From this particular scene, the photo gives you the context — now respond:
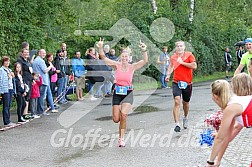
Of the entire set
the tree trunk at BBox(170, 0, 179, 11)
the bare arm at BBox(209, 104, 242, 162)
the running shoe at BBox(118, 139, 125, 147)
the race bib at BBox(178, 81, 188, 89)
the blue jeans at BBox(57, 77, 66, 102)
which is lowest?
the running shoe at BBox(118, 139, 125, 147)

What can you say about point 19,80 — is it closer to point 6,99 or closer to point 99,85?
point 6,99

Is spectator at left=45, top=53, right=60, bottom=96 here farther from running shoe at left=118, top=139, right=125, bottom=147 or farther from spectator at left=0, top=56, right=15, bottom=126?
running shoe at left=118, top=139, right=125, bottom=147

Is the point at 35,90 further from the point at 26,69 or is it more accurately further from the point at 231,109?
the point at 231,109

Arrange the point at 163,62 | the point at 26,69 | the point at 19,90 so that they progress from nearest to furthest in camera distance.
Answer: the point at 19,90 → the point at 26,69 → the point at 163,62

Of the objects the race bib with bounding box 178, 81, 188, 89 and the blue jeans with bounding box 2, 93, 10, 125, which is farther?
the blue jeans with bounding box 2, 93, 10, 125

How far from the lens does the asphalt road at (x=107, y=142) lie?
847 centimetres

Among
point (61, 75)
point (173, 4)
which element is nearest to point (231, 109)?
point (61, 75)

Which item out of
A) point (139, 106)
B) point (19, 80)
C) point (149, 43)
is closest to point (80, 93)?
point (139, 106)

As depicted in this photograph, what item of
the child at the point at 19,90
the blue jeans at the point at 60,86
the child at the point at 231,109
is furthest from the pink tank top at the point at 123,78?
the blue jeans at the point at 60,86

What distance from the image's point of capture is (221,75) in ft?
105

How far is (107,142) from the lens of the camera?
1015 cm

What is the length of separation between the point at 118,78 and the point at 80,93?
8736 millimetres

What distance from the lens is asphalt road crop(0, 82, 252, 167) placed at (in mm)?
8469

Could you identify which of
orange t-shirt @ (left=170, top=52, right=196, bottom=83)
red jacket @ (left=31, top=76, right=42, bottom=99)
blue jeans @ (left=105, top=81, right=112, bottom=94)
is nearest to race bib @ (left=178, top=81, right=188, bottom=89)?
orange t-shirt @ (left=170, top=52, right=196, bottom=83)
